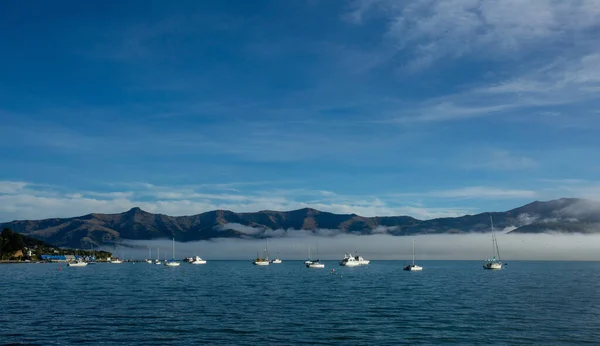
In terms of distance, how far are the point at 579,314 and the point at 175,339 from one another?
177 ft

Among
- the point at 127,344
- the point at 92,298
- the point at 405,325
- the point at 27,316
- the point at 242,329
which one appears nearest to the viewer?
the point at 127,344

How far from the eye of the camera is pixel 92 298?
302 ft

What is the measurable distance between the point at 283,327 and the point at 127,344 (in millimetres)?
17484

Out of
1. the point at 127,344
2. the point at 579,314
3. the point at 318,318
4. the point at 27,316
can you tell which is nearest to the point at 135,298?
the point at 27,316

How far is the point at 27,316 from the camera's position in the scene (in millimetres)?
65438

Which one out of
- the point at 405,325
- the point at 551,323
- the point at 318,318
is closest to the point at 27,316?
the point at 318,318

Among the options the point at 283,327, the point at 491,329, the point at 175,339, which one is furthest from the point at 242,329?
the point at 491,329

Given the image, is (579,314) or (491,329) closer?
(491,329)

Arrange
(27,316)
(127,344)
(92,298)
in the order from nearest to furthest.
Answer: (127,344)
(27,316)
(92,298)

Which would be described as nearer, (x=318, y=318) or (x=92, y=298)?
(x=318, y=318)

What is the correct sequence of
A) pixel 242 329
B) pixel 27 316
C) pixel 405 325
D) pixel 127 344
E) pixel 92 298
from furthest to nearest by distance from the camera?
pixel 92 298 < pixel 27 316 < pixel 405 325 < pixel 242 329 < pixel 127 344

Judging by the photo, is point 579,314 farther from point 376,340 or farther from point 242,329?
point 242,329

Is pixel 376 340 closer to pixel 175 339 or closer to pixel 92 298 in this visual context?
pixel 175 339

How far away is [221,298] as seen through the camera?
9362cm
